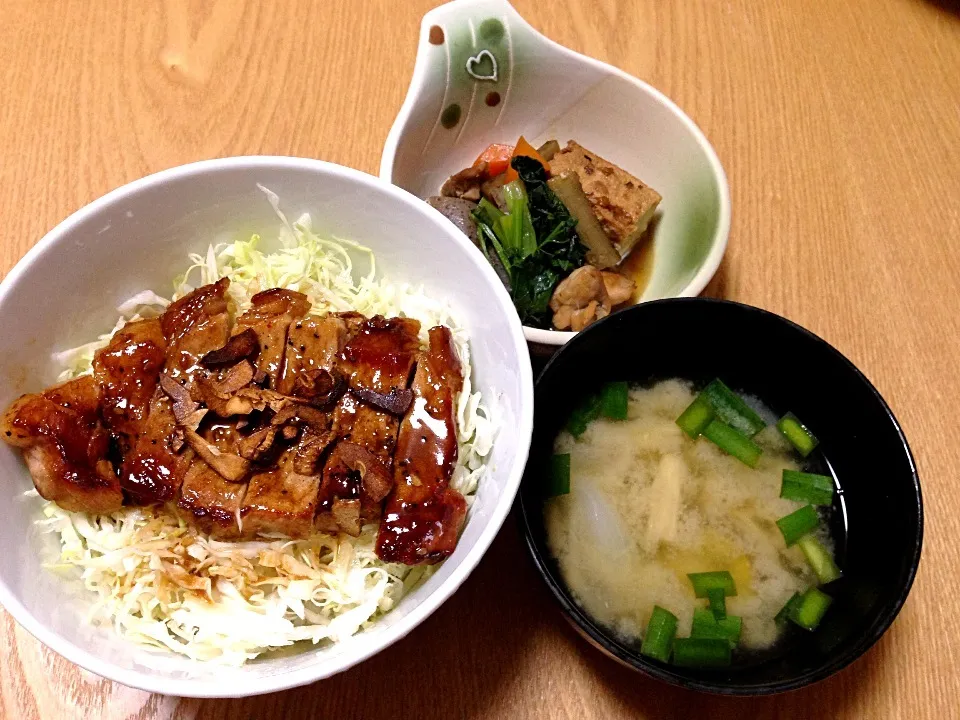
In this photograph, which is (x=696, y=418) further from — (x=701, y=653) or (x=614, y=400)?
(x=701, y=653)

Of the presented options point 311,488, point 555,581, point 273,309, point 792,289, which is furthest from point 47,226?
point 792,289

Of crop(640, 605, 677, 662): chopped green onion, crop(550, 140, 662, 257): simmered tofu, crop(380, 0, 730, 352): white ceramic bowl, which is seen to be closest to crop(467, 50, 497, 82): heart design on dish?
crop(380, 0, 730, 352): white ceramic bowl

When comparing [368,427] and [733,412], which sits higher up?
[368,427]

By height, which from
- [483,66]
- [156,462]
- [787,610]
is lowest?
[787,610]

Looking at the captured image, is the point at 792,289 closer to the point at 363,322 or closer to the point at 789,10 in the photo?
the point at 789,10

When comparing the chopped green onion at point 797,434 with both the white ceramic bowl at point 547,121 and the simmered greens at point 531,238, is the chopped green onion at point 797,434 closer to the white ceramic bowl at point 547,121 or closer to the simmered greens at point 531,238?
the white ceramic bowl at point 547,121

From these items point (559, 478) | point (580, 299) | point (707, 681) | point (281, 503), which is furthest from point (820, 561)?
point (281, 503)

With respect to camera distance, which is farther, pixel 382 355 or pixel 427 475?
pixel 382 355

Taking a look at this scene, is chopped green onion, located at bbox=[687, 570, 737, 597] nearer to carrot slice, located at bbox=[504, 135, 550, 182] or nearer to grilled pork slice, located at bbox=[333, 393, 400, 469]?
grilled pork slice, located at bbox=[333, 393, 400, 469]
